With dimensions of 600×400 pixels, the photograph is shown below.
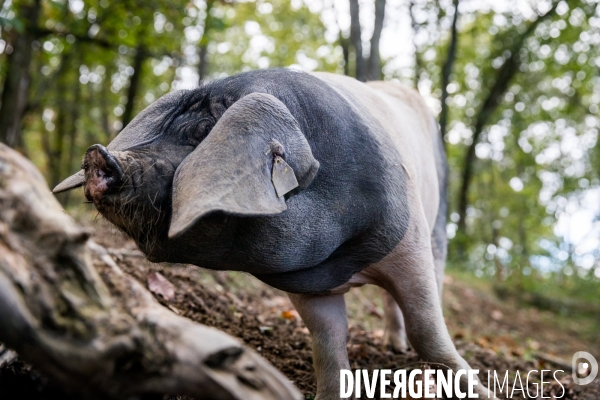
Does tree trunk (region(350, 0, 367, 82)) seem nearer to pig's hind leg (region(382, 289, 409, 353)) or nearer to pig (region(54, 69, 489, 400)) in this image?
pig's hind leg (region(382, 289, 409, 353))

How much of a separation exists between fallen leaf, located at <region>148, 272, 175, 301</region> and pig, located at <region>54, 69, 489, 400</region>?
102 centimetres

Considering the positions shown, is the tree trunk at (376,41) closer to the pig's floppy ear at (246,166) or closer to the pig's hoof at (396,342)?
the pig's hoof at (396,342)

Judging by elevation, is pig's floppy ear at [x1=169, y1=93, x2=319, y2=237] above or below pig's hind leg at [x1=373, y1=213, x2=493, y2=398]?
above

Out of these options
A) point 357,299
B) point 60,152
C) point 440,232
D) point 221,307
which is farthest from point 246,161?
point 60,152

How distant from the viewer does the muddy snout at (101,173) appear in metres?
2.23

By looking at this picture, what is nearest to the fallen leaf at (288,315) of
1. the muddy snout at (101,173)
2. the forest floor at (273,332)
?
the forest floor at (273,332)

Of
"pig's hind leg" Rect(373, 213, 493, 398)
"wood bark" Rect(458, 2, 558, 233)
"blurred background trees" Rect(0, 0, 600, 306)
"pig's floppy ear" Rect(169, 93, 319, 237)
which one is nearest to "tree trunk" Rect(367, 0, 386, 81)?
"blurred background trees" Rect(0, 0, 600, 306)

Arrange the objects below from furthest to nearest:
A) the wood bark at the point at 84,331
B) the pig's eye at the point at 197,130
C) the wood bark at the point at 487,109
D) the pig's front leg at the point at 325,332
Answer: the wood bark at the point at 487,109, the pig's front leg at the point at 325,332, the pig's eye at the point at 197,130, the wood bark at the point at 84,331

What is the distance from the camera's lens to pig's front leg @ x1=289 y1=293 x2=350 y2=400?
10.8ft

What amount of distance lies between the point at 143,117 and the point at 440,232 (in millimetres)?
2767

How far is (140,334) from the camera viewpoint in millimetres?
1611

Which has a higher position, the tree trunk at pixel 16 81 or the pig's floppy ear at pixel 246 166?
the tree trunk at pixel 16 81

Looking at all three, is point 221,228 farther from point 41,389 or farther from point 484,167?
point 484,167

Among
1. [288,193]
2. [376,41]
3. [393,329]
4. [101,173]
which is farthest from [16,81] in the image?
[288,193]
